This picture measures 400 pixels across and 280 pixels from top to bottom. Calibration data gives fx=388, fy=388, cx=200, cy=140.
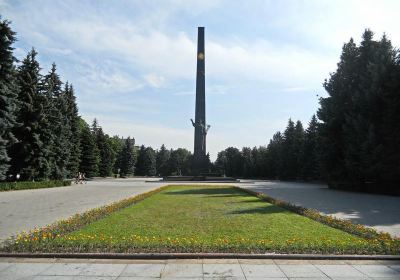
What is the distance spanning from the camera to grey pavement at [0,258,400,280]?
5.73 metres

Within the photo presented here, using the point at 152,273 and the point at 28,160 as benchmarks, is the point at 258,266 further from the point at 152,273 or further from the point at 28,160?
the point at 28,160

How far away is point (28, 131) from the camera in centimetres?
3122

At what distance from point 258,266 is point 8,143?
984 inches

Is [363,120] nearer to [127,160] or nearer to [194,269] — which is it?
[194,269]

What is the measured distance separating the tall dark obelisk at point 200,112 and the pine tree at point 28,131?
838 inches

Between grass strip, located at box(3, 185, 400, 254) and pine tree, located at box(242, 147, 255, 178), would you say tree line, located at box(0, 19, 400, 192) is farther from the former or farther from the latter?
pine tree, located at box(242, 147, 255, 178)

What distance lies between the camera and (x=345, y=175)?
30.5m

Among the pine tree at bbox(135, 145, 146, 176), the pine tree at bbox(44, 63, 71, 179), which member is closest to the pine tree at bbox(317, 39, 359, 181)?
the pine tree at bbox(44, 63, 71, 179)

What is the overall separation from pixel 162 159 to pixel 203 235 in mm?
92702

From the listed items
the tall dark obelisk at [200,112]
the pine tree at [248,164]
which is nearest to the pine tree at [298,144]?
the tall dark obelisk at [200,112]

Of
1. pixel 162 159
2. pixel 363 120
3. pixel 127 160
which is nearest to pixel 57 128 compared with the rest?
pixel 363 120

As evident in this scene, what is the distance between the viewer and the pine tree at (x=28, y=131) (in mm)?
31016

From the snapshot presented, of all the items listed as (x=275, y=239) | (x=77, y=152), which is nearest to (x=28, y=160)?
(x=77, y=152)

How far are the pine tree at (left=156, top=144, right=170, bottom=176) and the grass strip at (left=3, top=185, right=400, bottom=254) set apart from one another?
82148 mm
